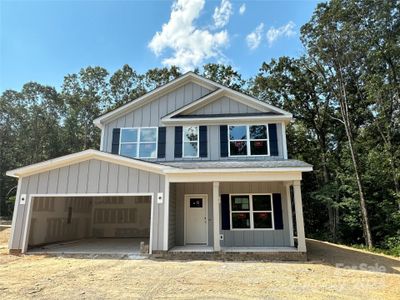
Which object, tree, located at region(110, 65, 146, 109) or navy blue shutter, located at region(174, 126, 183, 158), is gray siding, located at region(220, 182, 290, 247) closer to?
navy blue shutter, located at region(174, 126, 183, 158)

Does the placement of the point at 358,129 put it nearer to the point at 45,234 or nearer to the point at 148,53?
the point at 148,53

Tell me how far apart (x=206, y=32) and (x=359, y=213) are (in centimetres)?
1436

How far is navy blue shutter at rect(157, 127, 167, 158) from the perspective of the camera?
12260mm

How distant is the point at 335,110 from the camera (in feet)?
69.6

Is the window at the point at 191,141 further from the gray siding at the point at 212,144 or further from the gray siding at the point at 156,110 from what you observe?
the gray siding at the point at 156,110

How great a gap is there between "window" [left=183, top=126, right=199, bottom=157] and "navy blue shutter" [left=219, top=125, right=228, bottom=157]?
106 cm

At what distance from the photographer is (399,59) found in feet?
50.9

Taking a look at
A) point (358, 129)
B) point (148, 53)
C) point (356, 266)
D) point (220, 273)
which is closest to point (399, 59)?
point (358, 129)

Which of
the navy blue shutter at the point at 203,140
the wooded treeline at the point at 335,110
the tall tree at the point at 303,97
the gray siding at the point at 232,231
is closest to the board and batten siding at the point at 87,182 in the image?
the gray siding at the point at 232,231

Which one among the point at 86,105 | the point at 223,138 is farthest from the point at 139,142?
the point at 86,105

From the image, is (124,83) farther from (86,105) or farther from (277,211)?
(277,211)

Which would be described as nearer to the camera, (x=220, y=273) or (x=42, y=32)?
(x=220, y=273)

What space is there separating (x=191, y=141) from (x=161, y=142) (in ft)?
4.43

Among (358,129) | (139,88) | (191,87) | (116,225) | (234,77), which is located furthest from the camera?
(139,88)
